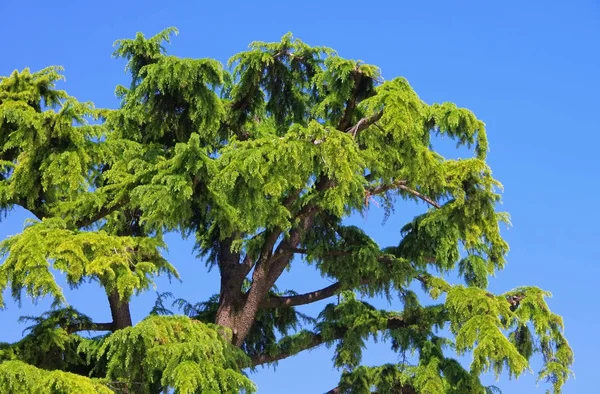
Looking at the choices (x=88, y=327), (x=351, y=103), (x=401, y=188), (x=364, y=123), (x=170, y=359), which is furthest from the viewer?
(x=401, y=188)

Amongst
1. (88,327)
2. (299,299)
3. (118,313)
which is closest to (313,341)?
(299,299)

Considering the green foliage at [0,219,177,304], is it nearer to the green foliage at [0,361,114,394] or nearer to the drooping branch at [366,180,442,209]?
the green foliage at [0,361,114,394]

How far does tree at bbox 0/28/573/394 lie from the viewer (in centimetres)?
1059

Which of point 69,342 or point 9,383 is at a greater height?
point 69,342

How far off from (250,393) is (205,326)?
122cm

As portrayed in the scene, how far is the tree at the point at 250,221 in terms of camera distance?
10.6 meters

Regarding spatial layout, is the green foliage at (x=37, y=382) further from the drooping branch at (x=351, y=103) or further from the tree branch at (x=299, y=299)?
the drooping branch at (x=351, y=103)

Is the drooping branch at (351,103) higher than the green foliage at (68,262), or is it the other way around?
the drooping branch at (351,103)

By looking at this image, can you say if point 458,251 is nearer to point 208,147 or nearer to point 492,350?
point 492,350

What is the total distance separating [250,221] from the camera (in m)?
11.0

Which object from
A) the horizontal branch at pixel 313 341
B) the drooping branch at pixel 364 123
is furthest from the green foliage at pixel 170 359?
the drooping branch at pixel 364 123

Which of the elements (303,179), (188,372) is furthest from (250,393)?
(303,179)

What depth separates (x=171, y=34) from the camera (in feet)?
43.4

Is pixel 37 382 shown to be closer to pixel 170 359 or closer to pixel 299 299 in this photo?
pixel 170 359
